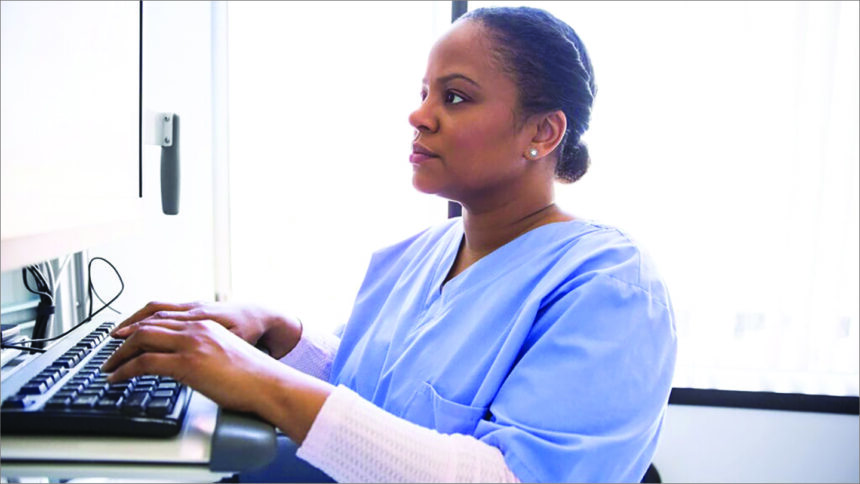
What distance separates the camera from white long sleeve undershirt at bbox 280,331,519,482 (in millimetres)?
541

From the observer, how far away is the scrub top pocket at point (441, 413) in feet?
2.20

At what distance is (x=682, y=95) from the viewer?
155 cm

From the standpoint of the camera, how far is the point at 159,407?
50 centimetres

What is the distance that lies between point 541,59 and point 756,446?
137 centimetres

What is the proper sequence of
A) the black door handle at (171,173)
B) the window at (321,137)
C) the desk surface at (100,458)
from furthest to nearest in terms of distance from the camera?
the window at (321,137) → the black door handle at (171,173) → the desk surface at (100,458)

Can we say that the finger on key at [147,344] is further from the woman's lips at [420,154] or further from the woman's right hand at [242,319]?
the woman's lips at [420,154]

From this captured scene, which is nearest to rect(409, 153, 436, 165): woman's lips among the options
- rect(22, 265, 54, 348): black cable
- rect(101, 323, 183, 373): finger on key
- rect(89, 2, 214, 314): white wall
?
rect(101, 323, 183, 373): finger on key

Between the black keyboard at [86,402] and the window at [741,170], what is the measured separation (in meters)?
1.28

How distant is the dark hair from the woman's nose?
12 centimetres

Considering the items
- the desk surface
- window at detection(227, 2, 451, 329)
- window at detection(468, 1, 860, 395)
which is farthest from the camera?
window at detection(227, 2, 451, 329)

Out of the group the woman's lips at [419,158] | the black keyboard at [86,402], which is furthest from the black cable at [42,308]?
the woman's lips at [419,158]

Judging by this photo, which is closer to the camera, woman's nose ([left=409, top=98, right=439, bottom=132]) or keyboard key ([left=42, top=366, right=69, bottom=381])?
keyboard key ([left=42, top=366, right=69, bottom=381])

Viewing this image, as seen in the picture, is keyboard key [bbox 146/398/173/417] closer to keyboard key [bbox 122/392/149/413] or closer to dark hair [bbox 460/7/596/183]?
keyboard key [bbox 122/392/149/413]

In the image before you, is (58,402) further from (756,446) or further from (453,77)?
(756,446)
